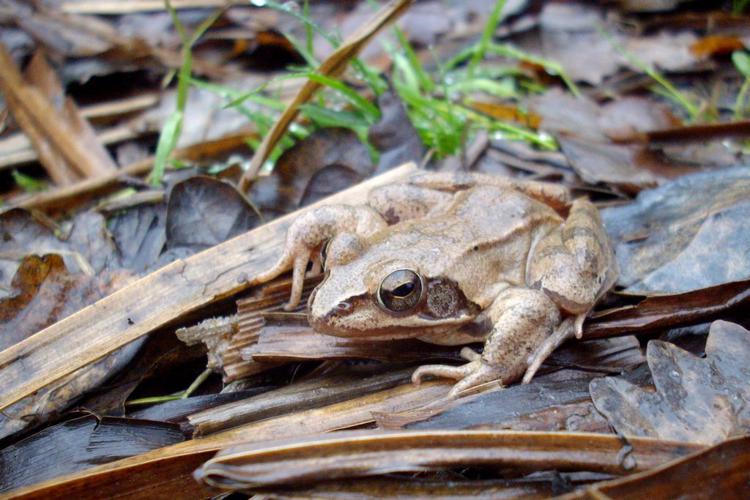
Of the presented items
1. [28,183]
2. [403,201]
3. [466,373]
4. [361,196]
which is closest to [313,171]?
[361,196]

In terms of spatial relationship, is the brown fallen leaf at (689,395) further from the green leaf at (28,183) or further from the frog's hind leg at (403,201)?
the green leaf at (28,183)

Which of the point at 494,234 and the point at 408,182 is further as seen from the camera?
the point at 408,182

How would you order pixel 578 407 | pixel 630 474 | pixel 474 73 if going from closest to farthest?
pixel 630 474 < pixel 578 407 < pixel 474 73

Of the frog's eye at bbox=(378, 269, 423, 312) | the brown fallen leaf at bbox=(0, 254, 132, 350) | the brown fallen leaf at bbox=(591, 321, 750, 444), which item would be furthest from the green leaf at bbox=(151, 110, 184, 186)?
the brown fallen leaf at bbox=(591, 321, 750, 444)

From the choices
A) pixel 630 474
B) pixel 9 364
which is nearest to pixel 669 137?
pixel 630 474

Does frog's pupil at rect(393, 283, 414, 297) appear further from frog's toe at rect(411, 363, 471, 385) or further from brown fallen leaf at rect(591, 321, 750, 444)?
brown fallen leaf at rect(591, 321, 750, 444)

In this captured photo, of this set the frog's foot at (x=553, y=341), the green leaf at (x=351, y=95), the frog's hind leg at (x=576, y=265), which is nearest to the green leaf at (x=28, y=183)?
the green leaf at (x=351, y=95)

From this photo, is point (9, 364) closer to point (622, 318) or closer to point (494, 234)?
point (494, 234)
